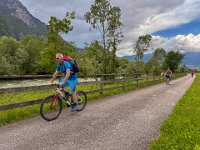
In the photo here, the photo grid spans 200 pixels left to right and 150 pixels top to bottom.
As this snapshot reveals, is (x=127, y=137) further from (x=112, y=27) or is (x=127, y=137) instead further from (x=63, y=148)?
(x=112, y=27)

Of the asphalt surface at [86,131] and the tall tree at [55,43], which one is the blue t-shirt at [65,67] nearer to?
the asphalt surface at [86,131]

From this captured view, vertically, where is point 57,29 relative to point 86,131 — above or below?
above

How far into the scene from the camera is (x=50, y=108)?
834cm

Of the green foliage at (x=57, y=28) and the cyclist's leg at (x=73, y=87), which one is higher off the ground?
the green foliage at (x=57, y=28)

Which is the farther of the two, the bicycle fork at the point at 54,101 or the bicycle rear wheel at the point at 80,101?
the bicycle rear wheel at the point at 80,101

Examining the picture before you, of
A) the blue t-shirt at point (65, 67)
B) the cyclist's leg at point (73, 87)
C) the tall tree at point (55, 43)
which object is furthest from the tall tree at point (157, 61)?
the blue t-shirt at point (65, 67)

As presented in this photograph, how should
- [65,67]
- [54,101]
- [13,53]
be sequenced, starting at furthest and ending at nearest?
[13,53], [65,67], [54,101]

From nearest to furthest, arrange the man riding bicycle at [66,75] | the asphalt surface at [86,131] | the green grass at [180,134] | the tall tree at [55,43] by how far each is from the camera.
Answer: the green grass at [180,134] → the asphalt surface at [86,131] → the man riding bicycle at [66,75] → the tall tree at [55,43]

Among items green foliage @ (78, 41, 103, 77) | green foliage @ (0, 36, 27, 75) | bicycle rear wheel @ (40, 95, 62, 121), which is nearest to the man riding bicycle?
bicycle rear wheel @ (40, 95, 62, 121)

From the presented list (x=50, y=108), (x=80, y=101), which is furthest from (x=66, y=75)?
(x=80, y=101)

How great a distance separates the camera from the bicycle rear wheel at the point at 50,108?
7984 millimetres

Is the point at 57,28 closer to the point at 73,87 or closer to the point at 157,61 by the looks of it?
the point at 73,87

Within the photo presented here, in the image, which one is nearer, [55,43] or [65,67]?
[65,67]

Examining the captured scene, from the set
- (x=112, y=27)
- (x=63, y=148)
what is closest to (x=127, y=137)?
(x=63, y=148)
